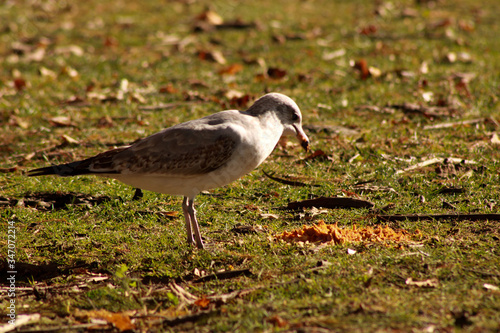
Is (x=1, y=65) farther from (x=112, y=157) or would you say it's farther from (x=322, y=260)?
(x=322, y=260)

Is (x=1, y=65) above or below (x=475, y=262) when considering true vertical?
above

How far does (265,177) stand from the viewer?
6316 mm

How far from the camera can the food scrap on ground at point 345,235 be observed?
471 centimetres

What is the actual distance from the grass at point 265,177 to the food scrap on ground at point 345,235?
13 cm

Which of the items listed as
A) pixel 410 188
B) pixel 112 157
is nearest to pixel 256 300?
pixel 112 157

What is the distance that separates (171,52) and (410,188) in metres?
6.72

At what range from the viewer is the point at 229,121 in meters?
4.96

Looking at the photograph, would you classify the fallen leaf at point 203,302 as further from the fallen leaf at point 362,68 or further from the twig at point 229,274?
the fallen leaf at point 362,68

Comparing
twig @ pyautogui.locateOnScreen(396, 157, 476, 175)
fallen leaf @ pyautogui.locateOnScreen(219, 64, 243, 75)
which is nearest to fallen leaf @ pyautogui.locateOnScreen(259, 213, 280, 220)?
twig @ pyautogui.locateOnScreen(396, 157, 476, 175)

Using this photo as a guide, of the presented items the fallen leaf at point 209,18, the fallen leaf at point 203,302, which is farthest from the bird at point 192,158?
the fallen leaf at point 209,18

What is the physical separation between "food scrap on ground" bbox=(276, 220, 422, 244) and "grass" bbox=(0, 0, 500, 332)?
13 centimetres

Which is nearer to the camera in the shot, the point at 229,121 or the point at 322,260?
the point at 322,260

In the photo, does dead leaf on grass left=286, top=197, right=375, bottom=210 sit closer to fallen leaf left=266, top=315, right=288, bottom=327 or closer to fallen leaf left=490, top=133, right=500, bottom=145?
fallen leaf left=266, top=315, right=288, bottom=327

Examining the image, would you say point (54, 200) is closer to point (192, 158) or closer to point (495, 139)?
point (192, 158)
